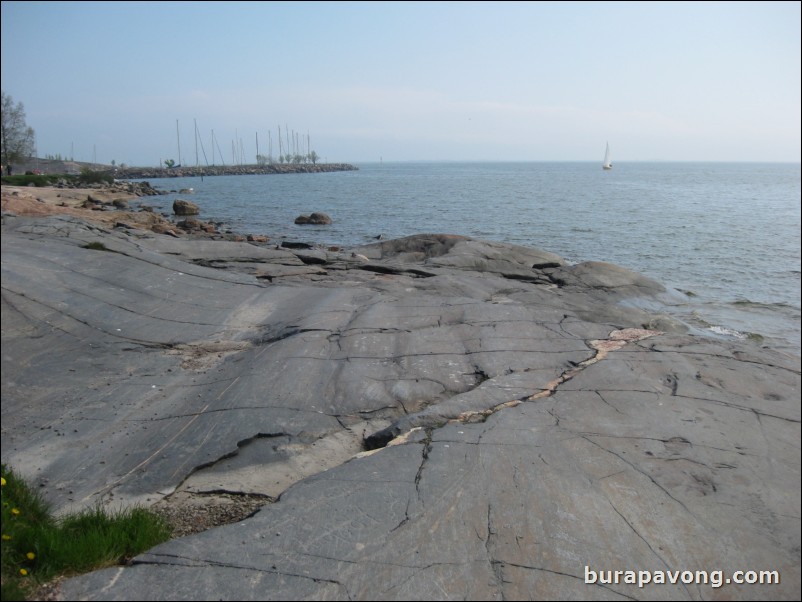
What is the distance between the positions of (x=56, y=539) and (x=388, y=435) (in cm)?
294

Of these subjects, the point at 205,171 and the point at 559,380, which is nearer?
the point at 559,380

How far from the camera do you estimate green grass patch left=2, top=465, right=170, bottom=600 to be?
3768 mm

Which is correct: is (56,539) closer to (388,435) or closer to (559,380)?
(388,435)

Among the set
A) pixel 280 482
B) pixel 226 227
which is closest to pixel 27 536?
pixel 280 482

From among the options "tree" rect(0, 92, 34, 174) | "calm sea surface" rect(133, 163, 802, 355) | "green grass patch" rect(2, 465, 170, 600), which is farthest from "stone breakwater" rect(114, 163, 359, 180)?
"green grass patch" rect(2, 465, 170, 600)

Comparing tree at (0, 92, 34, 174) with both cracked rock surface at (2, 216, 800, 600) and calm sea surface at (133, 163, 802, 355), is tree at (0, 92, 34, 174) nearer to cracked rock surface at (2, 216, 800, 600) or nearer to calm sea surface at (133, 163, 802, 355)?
calm sea surface at (133, 163, 802, 355)

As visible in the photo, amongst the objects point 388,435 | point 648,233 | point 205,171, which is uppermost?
point 205,171

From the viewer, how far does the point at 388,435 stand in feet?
19.5

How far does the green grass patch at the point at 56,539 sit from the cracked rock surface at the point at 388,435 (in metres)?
0.17

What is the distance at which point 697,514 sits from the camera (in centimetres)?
416

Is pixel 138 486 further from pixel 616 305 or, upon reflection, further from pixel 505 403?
pixel 616 305

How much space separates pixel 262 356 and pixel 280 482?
2770 millimetres

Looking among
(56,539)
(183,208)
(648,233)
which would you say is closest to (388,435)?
(56,539)

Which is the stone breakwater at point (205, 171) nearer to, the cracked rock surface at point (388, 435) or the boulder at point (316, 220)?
the boulder at point (316, 220)
